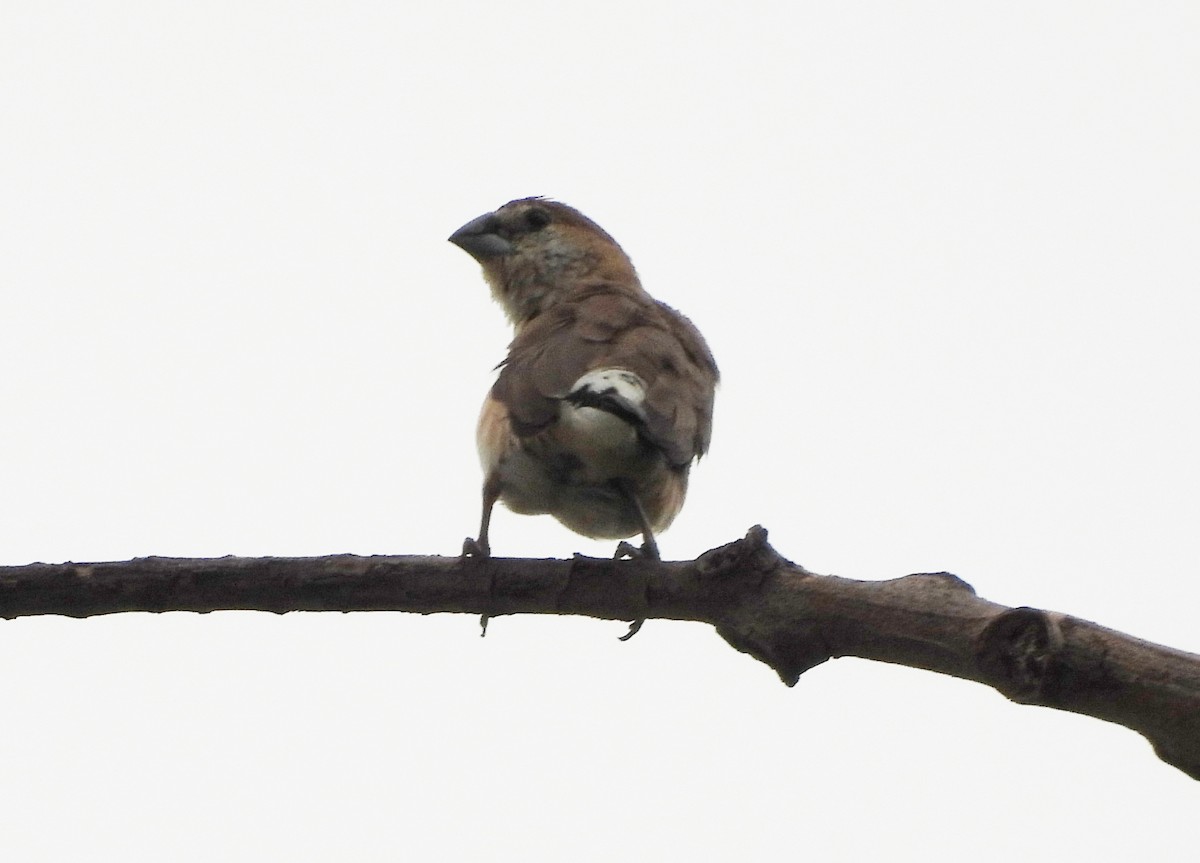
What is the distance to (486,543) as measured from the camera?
196 inches

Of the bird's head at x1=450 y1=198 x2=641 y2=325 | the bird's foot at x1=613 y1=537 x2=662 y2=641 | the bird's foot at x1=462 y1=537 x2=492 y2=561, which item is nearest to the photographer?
the bird's foot at x1=613 y1=537 x2=662 y2=641

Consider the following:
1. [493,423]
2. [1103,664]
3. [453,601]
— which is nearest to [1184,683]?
[1103,664]

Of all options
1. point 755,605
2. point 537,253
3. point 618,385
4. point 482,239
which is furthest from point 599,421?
point 482,239

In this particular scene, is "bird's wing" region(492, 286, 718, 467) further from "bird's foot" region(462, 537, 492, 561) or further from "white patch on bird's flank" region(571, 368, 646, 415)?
"bird's foot" region(462, 537, 492, 561)

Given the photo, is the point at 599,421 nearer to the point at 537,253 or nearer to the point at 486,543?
the point at 486,543

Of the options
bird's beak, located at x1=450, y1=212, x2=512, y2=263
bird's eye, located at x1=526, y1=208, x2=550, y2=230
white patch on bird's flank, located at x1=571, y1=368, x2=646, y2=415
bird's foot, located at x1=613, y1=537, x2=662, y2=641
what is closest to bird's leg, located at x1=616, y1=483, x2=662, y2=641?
bird's foot, located at x1=613, y1=537, x2=662, y2=641

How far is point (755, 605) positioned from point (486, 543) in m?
1.49

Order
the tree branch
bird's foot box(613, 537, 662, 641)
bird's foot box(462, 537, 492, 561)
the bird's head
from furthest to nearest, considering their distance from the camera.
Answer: the bird's head < bird's foot box(462, 537, 492, 561) < bird's foot box(613, 537, 662, 641) < the tree branch

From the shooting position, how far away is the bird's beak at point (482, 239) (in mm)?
7504

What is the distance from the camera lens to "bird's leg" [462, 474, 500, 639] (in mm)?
4086

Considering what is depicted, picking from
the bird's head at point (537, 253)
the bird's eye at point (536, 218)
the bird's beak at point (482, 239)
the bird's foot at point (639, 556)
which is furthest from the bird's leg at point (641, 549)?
the bird's eye at point (536, 218)

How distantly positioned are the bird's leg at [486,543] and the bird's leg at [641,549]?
16.3 inches

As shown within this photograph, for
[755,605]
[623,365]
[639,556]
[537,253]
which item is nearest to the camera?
[755,605]

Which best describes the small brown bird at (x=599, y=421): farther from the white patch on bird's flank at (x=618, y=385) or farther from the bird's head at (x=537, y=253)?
the bird's head at (x=537, y=253)
